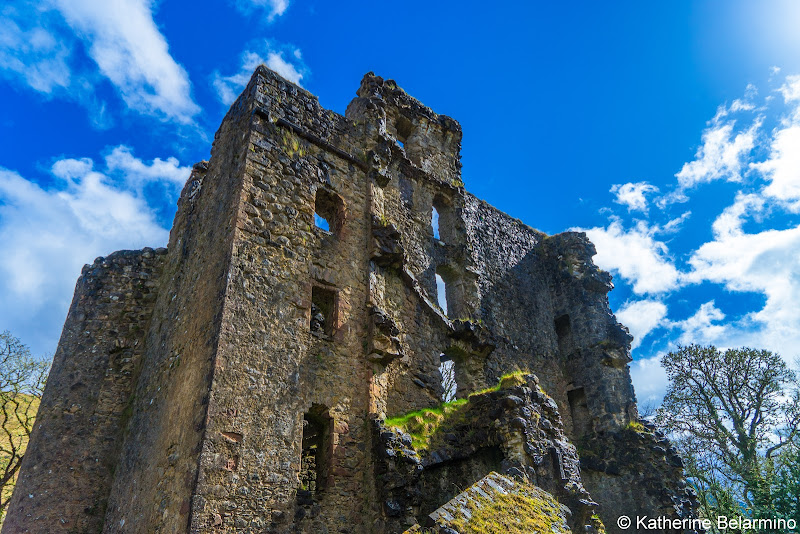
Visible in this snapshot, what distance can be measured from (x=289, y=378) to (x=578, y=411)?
1130 cm

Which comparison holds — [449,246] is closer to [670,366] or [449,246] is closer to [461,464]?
[461,464]

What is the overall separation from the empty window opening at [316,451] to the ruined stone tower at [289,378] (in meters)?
0.04

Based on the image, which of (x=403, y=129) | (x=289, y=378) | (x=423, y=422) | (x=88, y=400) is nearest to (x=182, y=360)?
(x=289, y=378)

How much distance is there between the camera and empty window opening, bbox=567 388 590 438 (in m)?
16.9

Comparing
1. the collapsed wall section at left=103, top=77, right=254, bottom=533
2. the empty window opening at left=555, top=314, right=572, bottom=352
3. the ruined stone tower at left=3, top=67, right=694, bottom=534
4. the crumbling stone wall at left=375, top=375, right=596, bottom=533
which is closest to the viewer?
the collapsed wall section at left=103, top=77, right=254, bottom=533

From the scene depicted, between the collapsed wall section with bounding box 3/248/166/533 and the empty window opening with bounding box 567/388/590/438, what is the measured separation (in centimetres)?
1224

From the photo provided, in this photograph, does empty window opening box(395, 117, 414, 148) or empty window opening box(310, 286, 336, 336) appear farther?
empty window opening box(395, 117, 414, 148)

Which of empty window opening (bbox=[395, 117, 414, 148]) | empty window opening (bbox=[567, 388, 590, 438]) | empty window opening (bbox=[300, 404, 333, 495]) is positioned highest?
empty window opening (bbox=[395, 117, 414, 148])

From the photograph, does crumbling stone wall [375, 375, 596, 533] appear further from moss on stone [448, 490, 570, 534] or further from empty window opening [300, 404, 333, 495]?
moss on stone [448, 490, 570, 534]

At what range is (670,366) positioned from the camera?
965 inches

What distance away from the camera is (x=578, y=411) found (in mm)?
17234

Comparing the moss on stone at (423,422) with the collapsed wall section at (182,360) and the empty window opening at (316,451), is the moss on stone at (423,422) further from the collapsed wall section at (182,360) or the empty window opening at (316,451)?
the collapsed wall section at (182,360)

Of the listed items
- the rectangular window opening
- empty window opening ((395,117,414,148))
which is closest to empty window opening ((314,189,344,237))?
the rectangular window opening

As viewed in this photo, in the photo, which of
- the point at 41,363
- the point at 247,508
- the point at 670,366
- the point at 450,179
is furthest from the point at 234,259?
the point at 670,366
